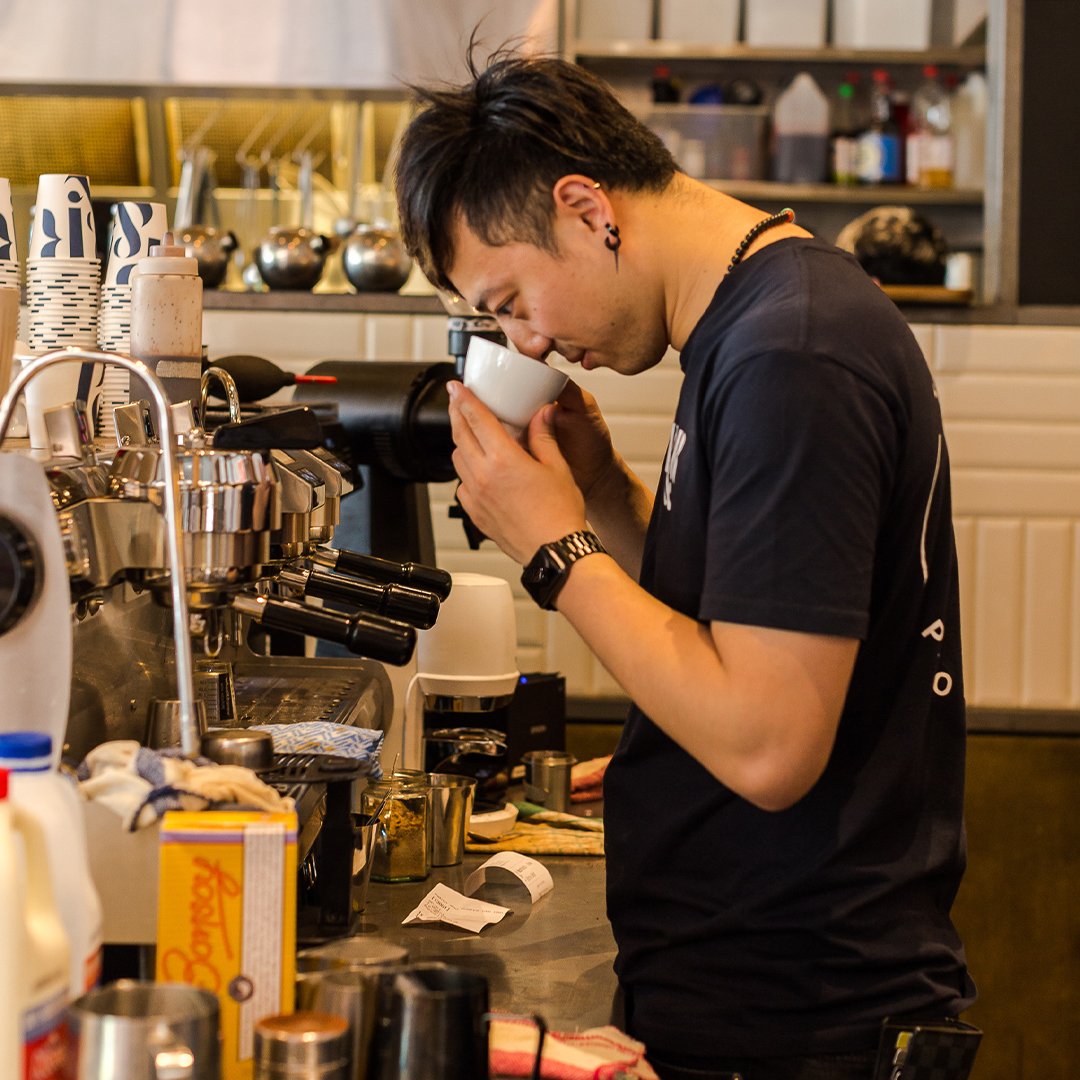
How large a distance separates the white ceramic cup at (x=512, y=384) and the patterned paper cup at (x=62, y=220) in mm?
397

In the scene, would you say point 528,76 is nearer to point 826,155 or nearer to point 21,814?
point 21,814

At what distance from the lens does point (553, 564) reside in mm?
1110

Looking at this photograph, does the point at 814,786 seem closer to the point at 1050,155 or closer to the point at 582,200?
the point at 582,200

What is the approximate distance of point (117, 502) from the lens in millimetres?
1016

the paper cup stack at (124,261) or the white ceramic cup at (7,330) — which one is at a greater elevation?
the paper cup stack at (124,261)

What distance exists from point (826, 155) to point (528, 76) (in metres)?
2.96

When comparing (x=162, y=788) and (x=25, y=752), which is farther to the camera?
(x=162, y=788)

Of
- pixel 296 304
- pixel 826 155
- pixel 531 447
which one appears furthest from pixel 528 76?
pixel 826 155

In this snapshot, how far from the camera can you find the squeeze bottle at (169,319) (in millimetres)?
1364

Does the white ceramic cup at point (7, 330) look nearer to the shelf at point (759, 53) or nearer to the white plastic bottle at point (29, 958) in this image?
the white plastic bottle at point (29, 958)

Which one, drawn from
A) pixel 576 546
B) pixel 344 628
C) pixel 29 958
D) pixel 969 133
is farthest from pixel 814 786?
pixel 969 133

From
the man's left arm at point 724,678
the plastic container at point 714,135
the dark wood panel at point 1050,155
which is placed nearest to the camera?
the man's left arm at point 724,678

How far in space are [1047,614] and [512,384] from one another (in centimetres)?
233

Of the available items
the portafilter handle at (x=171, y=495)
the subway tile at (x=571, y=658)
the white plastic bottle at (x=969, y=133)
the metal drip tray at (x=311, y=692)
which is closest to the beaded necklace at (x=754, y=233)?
the portafilter handle at (x=171, y=495)
